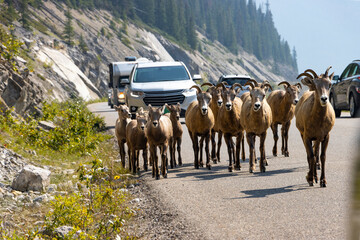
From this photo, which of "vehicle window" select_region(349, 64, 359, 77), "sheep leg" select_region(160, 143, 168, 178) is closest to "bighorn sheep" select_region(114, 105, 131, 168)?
"sheep leg" select_region(160, 143, 168, 178)

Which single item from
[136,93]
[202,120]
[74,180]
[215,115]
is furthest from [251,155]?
[136,93]

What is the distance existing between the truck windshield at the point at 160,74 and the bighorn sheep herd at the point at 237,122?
8051 mm

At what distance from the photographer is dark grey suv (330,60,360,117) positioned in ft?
68.5

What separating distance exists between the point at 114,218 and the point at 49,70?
4505cm

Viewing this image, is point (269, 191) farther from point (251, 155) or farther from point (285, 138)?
point (285, 138)

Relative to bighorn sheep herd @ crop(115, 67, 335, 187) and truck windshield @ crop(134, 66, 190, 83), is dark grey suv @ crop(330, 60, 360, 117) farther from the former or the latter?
bighorn sheep herd @ crop(115, 67, 335, 187)

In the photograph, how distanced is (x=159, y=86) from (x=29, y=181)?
37.9ft

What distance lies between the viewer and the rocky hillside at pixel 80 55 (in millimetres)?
17109

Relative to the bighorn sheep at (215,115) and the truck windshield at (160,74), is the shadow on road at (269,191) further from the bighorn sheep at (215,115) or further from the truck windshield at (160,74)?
the truck windshield at (160,74)

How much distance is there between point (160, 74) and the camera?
21.1 m

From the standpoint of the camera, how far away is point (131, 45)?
8862 cm

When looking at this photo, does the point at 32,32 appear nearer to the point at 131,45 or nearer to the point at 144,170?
the point at 131,45

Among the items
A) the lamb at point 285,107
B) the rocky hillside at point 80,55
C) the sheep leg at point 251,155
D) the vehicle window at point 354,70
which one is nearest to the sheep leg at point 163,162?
the sheep leg at point 251,155

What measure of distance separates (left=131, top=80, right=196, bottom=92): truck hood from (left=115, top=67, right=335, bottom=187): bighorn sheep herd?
6707 millimetres
